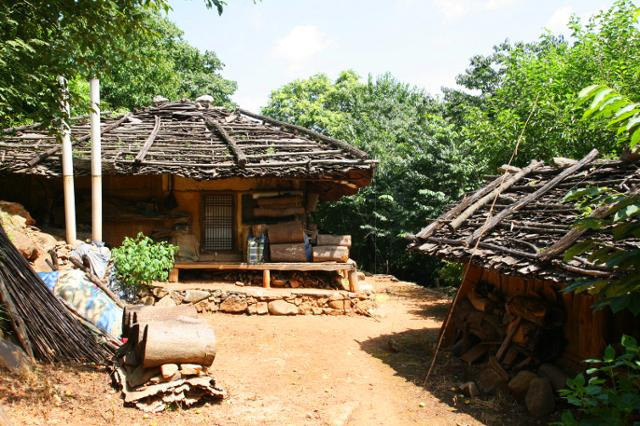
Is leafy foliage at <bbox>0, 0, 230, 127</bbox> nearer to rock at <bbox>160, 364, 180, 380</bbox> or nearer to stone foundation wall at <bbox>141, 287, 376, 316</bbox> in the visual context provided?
rock at <bbox>160, 364, 180, 380</bbox>

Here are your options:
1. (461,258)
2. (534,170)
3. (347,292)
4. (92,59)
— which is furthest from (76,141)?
(534,170)

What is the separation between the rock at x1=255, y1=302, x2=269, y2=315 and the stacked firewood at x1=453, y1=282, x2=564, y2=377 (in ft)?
12.8

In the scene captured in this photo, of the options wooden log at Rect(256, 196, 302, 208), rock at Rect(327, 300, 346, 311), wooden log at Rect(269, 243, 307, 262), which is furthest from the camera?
wooden log at Rect(256, 196, 302, 208)

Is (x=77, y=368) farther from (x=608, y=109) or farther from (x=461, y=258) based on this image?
(x=608, y=109)

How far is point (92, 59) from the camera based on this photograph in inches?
208

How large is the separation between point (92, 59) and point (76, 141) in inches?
233

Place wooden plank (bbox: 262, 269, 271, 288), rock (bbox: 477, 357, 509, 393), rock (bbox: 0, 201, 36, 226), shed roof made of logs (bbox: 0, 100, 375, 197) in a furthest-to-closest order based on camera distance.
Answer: wooden plank (bbox: 262, 269, 271, 288) < shed roof made of logs (bbox: 0, 100, 375, 197) < rock (bbox: 0, 201, 36, 226) < rock (bbox: 477, 357, 509, 393)

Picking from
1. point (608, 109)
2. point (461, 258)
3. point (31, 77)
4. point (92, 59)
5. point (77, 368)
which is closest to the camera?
point (608, 109)

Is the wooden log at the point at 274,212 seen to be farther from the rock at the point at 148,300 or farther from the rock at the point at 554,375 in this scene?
the rock at the point at 554,375

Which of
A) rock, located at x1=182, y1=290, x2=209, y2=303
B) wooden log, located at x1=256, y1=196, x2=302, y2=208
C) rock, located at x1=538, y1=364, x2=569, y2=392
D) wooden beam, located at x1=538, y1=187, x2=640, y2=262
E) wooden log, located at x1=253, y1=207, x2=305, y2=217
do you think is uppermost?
wooden log, located at x1=256, y1=196, x2=302, y2=208

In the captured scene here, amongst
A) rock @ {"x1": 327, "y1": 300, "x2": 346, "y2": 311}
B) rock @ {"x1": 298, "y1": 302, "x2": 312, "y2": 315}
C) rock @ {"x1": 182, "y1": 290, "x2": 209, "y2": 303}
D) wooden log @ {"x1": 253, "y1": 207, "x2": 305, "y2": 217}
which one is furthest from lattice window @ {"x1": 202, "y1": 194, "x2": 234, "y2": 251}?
rock @ {"x1": 327, "y1": 300, "x2": 346, "y2": 311}

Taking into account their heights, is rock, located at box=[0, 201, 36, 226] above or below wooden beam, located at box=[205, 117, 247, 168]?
below

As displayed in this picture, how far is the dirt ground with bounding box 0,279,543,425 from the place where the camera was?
494cm

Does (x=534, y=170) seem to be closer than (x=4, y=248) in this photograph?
No
